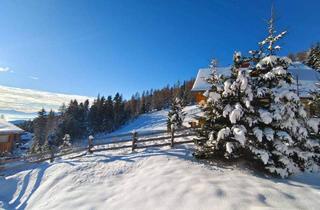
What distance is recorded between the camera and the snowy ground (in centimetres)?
821

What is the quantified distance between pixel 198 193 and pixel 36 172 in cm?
1093

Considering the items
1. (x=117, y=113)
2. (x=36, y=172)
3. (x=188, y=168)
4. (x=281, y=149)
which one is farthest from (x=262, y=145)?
(x=117, y=113)

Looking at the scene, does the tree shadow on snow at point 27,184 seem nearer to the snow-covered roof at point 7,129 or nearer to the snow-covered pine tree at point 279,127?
the snow-covered roof at point 7,129

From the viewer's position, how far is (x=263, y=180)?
388 inches

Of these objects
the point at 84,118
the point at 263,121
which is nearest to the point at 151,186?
the point at 263,121

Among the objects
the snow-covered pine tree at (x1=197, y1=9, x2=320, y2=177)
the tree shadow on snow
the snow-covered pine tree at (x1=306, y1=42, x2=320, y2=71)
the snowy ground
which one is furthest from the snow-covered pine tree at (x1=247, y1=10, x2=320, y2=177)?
the tree shadow on snow

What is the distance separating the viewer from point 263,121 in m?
10.8

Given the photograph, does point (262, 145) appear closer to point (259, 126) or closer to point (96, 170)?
point (259, 126)

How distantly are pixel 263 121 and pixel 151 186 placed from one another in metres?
5.53

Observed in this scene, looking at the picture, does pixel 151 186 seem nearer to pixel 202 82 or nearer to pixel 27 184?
pixel 27 184

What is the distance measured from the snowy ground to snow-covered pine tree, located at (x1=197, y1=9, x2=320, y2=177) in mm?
797

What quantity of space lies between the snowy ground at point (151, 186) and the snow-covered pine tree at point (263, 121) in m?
0.80

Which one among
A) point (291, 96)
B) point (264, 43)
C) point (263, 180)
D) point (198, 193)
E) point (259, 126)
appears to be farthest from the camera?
point (264, 43)

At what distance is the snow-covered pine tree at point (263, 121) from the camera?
10500 millimetres
